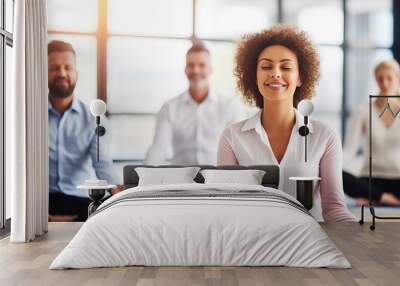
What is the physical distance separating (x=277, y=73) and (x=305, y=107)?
0.54m

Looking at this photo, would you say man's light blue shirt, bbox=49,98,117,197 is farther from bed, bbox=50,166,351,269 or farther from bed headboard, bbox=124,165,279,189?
bed, bbox=50,166,351,269

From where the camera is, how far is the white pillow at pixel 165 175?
612 centimetres

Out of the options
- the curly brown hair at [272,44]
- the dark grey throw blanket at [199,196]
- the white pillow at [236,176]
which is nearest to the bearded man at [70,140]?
the white pillow at [236,176]

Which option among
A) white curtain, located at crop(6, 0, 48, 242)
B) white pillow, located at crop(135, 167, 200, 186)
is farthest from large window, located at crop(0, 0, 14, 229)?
white pillow, located at crop(135, 167, 200, 186)

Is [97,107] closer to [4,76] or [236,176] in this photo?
[4,76]

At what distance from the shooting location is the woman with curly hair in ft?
21.7

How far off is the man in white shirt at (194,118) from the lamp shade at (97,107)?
0.70 meters

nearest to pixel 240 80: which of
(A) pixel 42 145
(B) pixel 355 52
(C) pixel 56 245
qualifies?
(B) pixel 355 52

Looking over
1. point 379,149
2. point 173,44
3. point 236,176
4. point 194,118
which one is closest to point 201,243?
point 236,176

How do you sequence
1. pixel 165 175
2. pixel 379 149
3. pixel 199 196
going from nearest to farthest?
pixel 199 196
pixel 165 175
pixel 379 149

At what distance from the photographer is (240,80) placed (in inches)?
264

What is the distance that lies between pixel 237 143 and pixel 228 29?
1.43 meters

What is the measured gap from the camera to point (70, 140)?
21.7 feet

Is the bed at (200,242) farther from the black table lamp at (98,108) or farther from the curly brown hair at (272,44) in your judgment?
the curly brown hair at (272,44)
